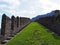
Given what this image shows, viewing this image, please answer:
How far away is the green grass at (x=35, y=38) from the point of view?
2477cm

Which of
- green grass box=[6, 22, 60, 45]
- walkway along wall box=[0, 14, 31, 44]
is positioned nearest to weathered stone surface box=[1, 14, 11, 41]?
walkway along wall box=[0, 14, 31, 44]

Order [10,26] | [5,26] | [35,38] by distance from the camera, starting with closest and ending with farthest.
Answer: [35,38]
[5,26]
[10,26]

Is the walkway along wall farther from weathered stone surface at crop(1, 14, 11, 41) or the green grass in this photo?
the green grass

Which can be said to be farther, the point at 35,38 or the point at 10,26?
the point at 10,26

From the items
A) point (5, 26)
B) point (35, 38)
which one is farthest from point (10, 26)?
point (35, 38)

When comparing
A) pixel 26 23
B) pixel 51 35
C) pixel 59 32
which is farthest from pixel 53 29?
pixel 26 23

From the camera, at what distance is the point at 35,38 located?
26.1 meters

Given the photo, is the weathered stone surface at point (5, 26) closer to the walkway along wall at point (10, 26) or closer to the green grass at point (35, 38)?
the walkway along wall at point (10, 26)

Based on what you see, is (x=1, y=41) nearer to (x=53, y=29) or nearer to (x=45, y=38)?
(x=45, y=38)

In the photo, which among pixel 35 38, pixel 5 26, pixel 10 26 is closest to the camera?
pixel 35 38

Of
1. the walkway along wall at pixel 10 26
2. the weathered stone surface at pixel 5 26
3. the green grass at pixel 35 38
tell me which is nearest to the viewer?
the green grass at pixel 35 38

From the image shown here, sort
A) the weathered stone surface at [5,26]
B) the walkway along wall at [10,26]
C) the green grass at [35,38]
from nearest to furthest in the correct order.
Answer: the green grass at [35,38] < the walkway along wall at [10,26] < the weathered stone surface at [5,26]

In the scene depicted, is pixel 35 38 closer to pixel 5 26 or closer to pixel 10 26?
pixel 5 26

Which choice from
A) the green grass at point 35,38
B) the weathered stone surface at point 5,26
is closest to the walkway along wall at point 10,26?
the weathered stone surface at point 5,26
